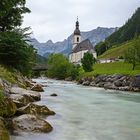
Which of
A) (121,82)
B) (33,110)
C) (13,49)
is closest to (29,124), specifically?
(33,110)

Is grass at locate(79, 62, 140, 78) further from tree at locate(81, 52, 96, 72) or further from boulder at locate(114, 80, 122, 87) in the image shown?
tree at locate(81, 52, 96, 72)

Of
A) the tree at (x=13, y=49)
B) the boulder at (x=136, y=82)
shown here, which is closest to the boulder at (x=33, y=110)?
the tree at (x=13, y=49)

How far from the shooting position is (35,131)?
1855cm

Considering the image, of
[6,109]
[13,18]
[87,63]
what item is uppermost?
[13,18]

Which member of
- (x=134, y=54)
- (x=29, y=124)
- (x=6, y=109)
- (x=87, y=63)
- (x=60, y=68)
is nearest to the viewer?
(x=29, y=124)

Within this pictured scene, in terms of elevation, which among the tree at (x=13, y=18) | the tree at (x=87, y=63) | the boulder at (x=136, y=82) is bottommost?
the boulder at (x=136, y=82)

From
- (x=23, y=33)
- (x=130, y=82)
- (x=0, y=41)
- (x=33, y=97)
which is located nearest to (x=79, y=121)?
(x=33, y=97)

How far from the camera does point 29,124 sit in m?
19.0

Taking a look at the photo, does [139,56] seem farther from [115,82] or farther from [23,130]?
[23,130]

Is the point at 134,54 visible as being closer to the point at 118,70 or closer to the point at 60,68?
the point at 118,70

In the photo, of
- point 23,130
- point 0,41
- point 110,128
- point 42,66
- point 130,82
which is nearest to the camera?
point 23,130

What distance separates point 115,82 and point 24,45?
1413 inches

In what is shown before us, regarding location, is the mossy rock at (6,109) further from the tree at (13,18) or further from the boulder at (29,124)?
the tree at (13,18)

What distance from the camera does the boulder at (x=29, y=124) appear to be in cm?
1866
